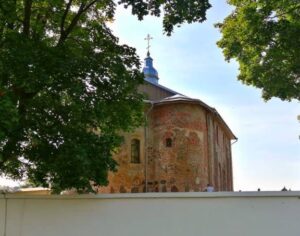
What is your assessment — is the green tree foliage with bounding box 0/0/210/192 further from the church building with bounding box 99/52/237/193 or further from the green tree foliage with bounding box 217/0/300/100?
the church building with bounding box 99/52/237/193

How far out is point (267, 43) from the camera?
47.8 feet

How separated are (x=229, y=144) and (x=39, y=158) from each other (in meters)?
34.7

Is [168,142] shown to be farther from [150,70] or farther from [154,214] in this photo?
[154,214]

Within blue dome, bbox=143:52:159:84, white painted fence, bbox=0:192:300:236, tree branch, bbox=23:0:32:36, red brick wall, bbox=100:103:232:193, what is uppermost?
blue dome, bbox=143:52:159:84

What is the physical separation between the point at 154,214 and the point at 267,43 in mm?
9403

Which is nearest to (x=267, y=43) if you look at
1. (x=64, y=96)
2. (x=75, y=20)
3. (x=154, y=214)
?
(x=75, y=20)

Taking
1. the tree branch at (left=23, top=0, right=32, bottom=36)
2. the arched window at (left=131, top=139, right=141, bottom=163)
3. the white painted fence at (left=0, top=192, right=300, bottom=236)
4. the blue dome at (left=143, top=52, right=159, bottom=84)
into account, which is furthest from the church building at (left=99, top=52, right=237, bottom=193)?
the white painted fence at (left=0, top=192, right=300, bottom=236)

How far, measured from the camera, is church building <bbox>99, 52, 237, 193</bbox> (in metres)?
27.1

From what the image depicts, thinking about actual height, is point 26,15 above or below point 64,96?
above

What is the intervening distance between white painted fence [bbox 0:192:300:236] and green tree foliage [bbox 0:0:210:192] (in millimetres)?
1051

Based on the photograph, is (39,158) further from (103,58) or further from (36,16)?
(36,16)

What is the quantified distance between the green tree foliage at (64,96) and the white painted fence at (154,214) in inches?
41.4

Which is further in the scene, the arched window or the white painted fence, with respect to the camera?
the arched window

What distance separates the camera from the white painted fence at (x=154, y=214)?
6266 mm
